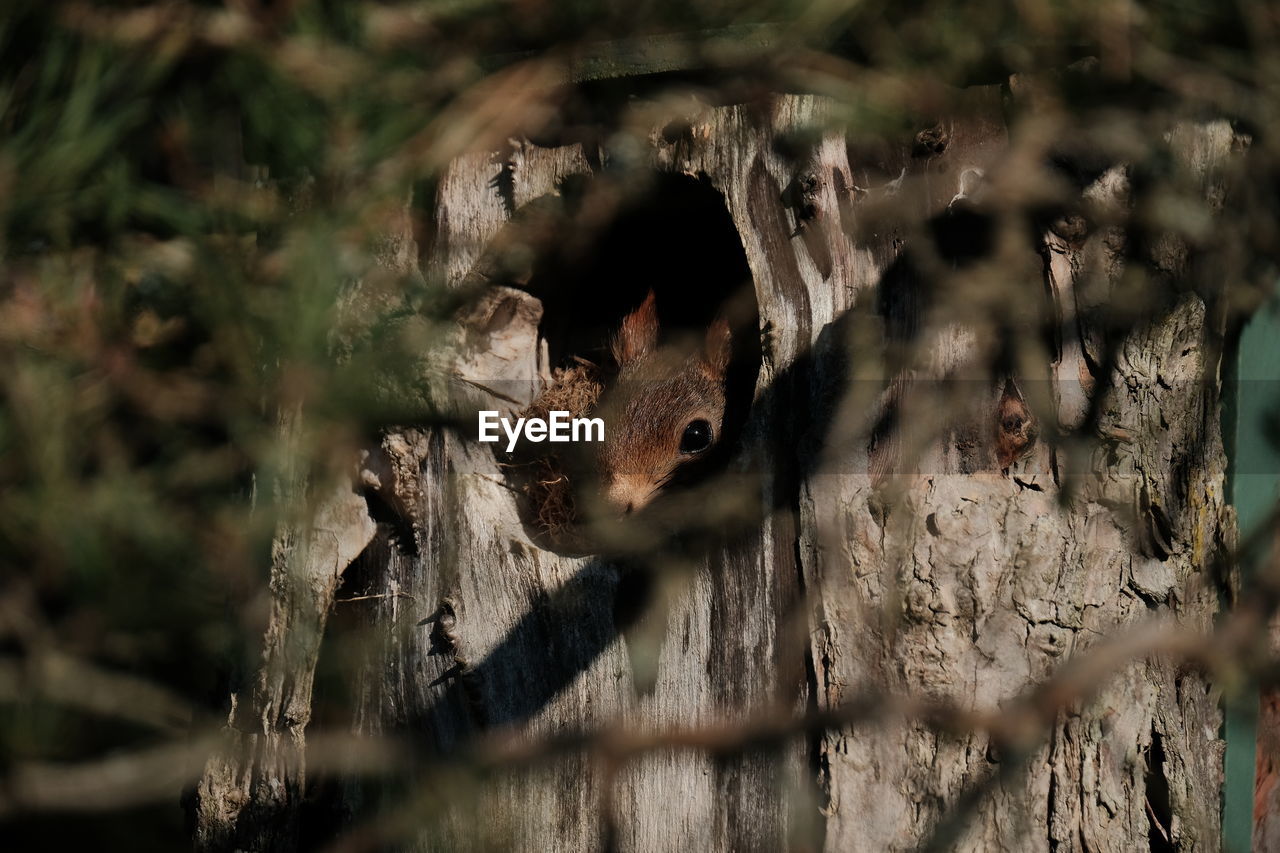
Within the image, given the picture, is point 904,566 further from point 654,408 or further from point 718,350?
point 718,350

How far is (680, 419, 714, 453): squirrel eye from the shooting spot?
2.46 m

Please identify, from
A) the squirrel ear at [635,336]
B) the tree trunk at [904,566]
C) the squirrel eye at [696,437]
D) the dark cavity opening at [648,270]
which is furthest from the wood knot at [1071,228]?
the squirrel ear at [635,336]

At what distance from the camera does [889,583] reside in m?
1.59

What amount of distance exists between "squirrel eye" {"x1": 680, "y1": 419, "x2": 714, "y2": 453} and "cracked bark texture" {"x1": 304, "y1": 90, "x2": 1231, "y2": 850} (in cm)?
70

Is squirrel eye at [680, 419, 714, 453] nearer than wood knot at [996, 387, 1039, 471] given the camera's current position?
No

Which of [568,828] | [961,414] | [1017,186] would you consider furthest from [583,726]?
[1017,186]

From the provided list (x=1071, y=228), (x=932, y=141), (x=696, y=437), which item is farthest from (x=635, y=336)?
(x=1071, y=228)

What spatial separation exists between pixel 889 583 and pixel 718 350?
106cm

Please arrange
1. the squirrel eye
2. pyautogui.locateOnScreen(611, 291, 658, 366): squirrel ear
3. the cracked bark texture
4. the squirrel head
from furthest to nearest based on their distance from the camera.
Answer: pyautogui.locateOnScreen(611, 291, 658, 366): squirrel ear, the squirrel eye, the squirrel head, the cracked bark texture

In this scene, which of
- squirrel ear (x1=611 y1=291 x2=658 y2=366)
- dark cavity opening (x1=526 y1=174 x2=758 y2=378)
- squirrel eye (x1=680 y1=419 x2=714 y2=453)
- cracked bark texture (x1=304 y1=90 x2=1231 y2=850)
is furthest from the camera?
squirrel ear (x1=611 y1=291 x2=658 y2=366)

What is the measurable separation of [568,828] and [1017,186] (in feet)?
3.98

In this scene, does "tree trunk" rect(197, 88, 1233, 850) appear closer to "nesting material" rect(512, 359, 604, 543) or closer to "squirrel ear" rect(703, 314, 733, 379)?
"nesting material" rect(512, 359, 604, 543)

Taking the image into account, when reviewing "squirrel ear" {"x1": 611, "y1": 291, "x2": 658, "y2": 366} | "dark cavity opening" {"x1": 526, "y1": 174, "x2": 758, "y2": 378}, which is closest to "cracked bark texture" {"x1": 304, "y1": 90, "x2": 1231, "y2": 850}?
"dark cavity opening" {"x1": 526, "y1": 174, "x2": 758, "y2": 378}

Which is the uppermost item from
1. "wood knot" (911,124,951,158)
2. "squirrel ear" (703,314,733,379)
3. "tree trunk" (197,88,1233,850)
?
"squirrel ear" (703,314,733,379)
